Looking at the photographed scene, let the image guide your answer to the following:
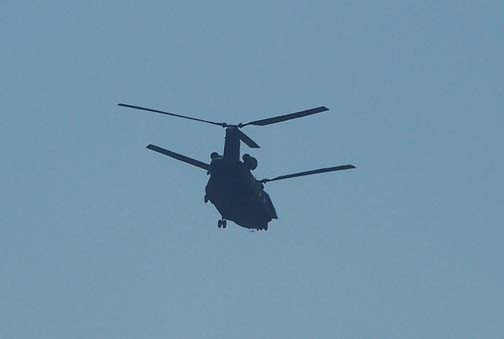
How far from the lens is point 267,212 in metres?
102

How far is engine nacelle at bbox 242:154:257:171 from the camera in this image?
3788 inches

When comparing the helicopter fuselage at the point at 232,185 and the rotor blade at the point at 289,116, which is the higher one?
the rotor blade at the point at 289,116

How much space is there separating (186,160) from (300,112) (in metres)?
A: 10.4

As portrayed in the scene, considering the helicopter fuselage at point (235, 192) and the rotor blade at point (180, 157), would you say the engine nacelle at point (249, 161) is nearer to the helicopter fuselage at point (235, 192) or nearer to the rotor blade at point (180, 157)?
the helicopter fuselage at point (235, 192)

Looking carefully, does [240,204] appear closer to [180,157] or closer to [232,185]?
[232,185]

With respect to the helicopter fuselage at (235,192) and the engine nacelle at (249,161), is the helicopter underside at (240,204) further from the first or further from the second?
the engine nacelle at (249,161)

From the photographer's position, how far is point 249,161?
9638 centimetres

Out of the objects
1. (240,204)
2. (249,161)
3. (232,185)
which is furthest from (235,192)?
(249,161)

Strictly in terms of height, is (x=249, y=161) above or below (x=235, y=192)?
above

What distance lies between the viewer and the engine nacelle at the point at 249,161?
96.2 m

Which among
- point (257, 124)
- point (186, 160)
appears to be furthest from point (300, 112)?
point (186, 160)

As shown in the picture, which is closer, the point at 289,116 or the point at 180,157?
the point at 289,116

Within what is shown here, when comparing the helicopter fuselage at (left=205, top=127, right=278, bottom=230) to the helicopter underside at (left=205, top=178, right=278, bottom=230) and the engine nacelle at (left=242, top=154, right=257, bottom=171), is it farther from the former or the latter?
the engine nacelle at (left=242, top=154, right=257, bottom=171)

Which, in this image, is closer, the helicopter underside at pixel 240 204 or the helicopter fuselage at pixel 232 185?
the helicopter fuselage at pixel 232 185
